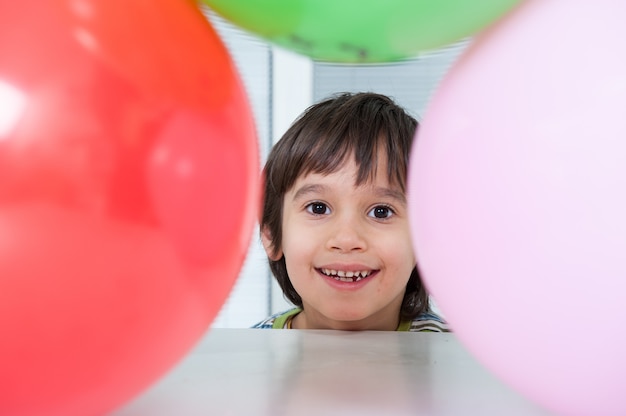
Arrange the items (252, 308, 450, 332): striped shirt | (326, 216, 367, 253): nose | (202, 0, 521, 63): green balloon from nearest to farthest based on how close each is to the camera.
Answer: (202, 0, 521, 63): green balloon, (326, 216, 367, 253): nose, (252, 308, 450, 332): striped shirt

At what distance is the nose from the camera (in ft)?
4.01

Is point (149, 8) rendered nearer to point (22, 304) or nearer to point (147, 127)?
point (147, 127)

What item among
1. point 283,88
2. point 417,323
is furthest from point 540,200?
point 283,88

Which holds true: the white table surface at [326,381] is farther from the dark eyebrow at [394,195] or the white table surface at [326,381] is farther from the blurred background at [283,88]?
the blurred background at [283,88]

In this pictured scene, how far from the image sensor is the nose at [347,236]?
122cm

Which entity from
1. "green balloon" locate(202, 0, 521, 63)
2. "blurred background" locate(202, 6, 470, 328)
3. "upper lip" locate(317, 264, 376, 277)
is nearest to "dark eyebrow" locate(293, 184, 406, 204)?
"upper lip" locate(317, 264, 376, 277)

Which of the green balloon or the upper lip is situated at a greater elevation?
the green balloon

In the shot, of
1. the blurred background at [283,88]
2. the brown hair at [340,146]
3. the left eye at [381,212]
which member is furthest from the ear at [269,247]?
the blurred background at [283,88]

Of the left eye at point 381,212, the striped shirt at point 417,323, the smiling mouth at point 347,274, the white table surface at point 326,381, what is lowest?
the striped shirt at point 417,323

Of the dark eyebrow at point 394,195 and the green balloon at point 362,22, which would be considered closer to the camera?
the green balloon at point 362,22

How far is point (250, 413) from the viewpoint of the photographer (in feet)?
1.96

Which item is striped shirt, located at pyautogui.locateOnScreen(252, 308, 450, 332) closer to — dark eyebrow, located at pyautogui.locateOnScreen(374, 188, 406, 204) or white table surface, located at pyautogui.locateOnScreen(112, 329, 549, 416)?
A: dark eyebrow, located at pyautogui.locateOnScreen(374, 188, 406, 204)

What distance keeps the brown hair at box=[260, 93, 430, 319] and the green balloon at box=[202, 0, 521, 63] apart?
2.08 feet

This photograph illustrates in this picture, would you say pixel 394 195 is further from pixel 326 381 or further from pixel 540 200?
pixel 540 200
